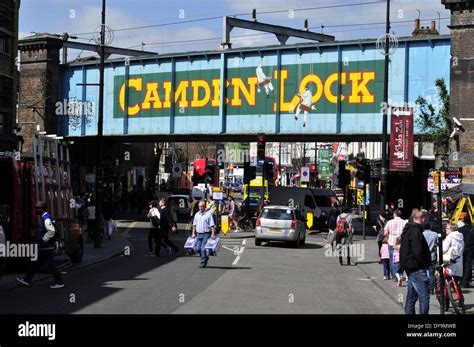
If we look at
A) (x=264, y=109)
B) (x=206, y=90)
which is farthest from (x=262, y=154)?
(x=206, y=90)

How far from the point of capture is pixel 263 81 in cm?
3975

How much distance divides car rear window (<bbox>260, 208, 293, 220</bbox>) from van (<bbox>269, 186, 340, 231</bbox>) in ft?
40.7

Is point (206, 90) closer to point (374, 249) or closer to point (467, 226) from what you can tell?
point (374, 249)

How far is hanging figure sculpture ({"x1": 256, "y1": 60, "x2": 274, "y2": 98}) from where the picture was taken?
39.6m

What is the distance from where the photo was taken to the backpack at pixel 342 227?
2470cm

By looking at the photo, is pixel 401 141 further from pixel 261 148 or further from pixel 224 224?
pixel 224 224

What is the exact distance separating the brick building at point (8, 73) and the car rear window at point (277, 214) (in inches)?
608

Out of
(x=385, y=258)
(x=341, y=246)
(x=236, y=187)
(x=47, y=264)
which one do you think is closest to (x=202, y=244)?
(x=385, y=258)

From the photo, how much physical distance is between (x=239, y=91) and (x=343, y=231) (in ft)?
55.4

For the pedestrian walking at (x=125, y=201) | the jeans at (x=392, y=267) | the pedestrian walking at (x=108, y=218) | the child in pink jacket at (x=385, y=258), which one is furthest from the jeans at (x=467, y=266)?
the pedestrian walking at (x=125, y=201)

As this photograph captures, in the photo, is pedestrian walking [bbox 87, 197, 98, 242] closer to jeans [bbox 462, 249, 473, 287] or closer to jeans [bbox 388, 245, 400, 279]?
jeans [bbox 388, 245, 400, 279]

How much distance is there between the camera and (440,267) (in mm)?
13867

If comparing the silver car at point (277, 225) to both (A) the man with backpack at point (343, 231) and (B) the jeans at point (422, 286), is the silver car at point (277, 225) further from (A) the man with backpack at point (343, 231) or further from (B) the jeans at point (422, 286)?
(B) the jeans at point (422, 286)
